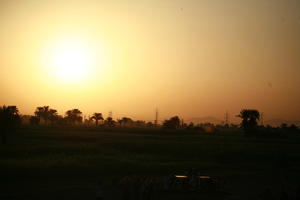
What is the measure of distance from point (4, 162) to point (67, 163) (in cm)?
591

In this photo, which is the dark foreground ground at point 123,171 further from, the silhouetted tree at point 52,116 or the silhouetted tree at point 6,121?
the silhouetted tree at point 52,116

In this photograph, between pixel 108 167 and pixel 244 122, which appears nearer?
pixel 108 167

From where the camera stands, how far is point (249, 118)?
8819 cm

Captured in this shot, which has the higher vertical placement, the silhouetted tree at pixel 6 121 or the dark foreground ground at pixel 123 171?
the silhouetted tree at pixel 6 121

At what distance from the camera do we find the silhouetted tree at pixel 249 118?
8762 centimetres

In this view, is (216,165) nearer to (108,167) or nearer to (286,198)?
(108,167)

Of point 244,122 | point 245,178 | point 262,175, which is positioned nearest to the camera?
point 245,178

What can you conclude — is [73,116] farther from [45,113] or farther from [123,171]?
[123,171]

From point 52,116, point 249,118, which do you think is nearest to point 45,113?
point 52,116

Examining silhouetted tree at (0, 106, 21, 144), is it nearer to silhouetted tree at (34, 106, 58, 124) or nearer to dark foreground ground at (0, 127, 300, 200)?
dark foreground ground at (0, 127, 300, 200)

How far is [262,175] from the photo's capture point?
3303 cm

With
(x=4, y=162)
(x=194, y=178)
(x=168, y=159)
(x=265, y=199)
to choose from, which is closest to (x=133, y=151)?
(x=168, y=159)

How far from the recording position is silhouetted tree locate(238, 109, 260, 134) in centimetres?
8762

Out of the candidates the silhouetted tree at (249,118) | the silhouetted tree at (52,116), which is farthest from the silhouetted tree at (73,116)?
the silhouetted tree at (249,118)
